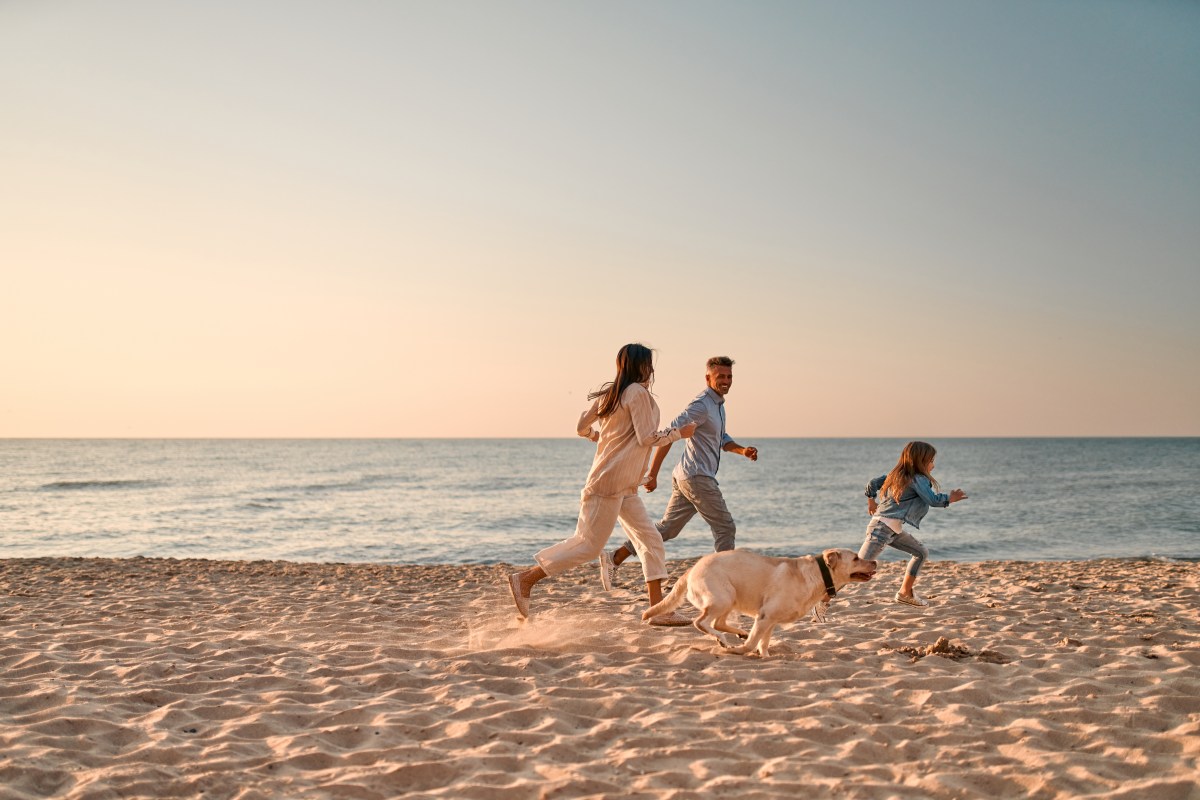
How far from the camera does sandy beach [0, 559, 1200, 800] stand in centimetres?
343

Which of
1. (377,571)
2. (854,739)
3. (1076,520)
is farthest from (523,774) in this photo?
(1076,520)

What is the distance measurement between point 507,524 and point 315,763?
18364mm

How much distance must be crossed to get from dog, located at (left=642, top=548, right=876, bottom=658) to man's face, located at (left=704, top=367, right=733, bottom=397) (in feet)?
6.52

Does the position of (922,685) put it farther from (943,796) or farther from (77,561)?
(77,561)

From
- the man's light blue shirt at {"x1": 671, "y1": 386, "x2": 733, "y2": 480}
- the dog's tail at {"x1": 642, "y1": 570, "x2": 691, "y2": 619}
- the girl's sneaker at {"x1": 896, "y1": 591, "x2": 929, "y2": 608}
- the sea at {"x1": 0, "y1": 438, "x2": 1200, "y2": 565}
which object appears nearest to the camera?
the dog's tail at {"x1": 642, "y1": 570, "x2": 691, "y2": 619}

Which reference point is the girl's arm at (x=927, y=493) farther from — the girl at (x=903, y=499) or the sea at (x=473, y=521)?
the sea at (x=473, y=521)

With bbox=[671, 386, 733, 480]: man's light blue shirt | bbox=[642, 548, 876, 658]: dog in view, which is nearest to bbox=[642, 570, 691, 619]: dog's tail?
bbox=[642, 548, 876, 658]: dog

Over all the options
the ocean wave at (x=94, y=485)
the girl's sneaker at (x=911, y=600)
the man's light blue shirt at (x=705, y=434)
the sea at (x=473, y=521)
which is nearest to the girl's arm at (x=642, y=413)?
the man's light blue shirt at (x=705, y=434)

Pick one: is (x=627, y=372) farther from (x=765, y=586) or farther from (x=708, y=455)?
(x=765, y=586)

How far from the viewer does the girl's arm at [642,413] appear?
20.0 ft

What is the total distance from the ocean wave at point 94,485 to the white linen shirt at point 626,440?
35941mm

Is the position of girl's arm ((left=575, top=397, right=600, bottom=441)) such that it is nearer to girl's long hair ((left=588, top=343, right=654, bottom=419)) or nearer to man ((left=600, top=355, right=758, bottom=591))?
girl's long hair ((left=588, top=343, right=654, bottom=419))

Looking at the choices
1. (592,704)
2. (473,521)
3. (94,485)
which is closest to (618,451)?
(592,704)

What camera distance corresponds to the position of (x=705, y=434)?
23.1ft
